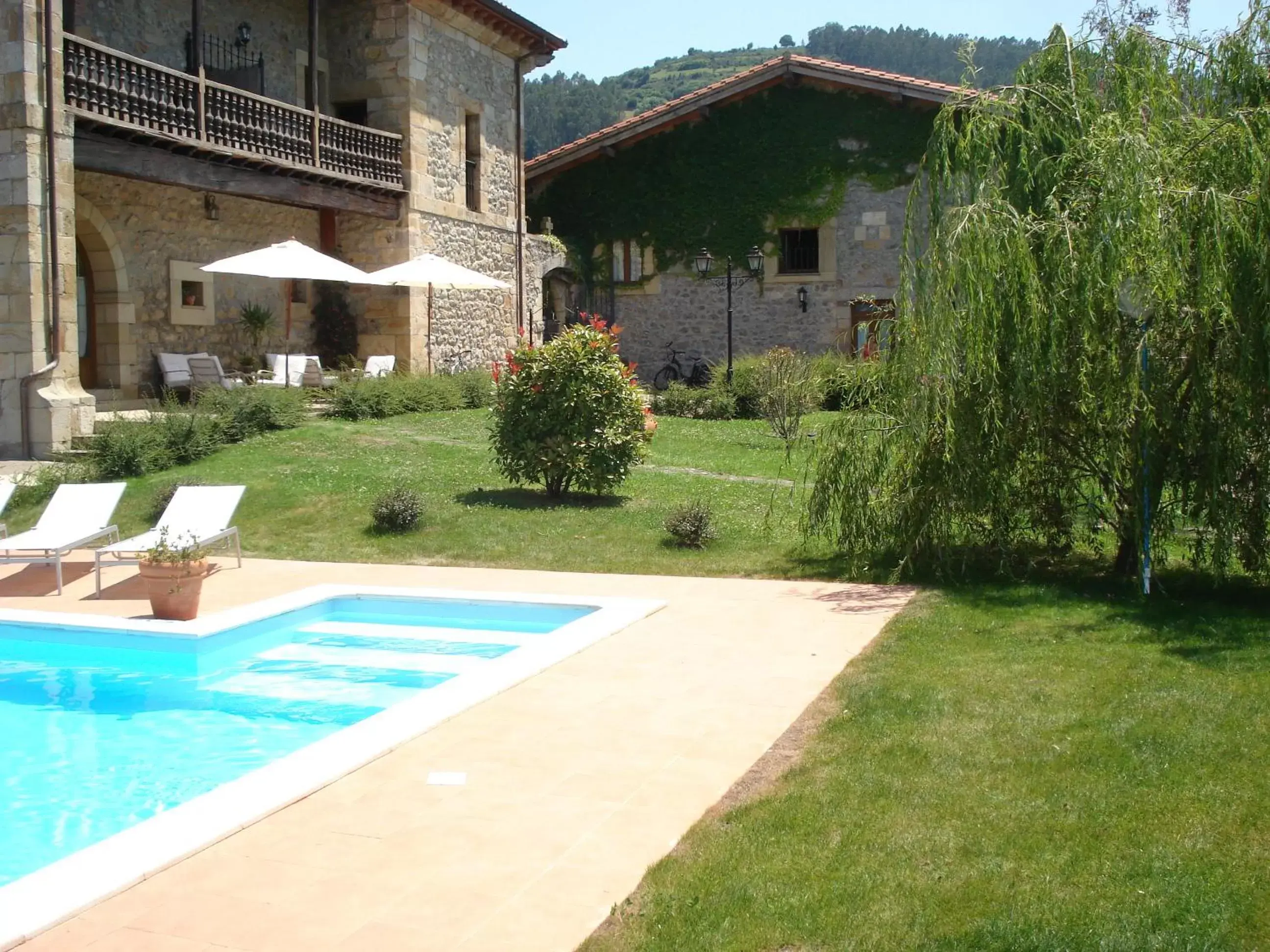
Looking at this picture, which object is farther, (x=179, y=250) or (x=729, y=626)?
(x=179, y=250)

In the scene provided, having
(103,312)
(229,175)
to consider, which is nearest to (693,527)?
(229,175)

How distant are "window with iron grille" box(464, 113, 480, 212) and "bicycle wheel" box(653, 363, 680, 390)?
532 cm

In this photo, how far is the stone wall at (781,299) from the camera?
963 inches

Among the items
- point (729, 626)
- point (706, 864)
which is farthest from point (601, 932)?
point (729, 626)

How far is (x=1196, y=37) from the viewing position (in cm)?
774

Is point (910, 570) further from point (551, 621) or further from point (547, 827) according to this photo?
point (547, 827)

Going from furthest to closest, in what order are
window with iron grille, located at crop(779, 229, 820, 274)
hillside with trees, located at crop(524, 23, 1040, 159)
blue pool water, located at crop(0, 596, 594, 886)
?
1. hillside with trees, located at crop(524, 23, 1040, 159)
2. window with iron grille, located at crop(779, 229, 820, 274)
3. blue pool water, located at crop(0, 596, 594, 886)

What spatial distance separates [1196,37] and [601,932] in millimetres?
6942

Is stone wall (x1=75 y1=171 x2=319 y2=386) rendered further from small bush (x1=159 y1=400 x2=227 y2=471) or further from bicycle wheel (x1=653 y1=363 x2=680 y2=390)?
bicycle wheel (x1=653 y1=363 x2=680 y2=390)

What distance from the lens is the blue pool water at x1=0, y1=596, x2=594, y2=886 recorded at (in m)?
5.21

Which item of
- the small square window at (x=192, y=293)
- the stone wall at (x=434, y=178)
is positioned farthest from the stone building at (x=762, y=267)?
the small square window at (x=192, y=293)

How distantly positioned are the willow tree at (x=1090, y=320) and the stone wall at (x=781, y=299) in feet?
51.7

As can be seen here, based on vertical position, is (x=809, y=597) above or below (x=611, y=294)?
below

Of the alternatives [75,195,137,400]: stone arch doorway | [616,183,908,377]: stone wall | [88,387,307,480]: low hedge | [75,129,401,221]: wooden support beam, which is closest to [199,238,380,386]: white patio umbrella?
[88,387,307,480]: low hedge
